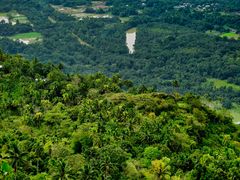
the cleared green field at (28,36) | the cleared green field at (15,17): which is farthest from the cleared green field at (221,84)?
the cleared green field at (15,17)

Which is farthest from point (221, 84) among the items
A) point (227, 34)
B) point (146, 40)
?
point (227, 34)

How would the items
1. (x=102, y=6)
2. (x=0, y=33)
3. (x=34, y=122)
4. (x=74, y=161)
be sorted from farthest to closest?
(x=102, y=6)
(x=0, y=33)
(x=34, y=122)
(x=74, y=161)

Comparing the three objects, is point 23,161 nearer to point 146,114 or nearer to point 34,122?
point 34,122

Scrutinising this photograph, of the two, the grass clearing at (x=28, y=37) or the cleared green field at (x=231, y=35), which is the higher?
the cleared green field at (x=231, y=35)

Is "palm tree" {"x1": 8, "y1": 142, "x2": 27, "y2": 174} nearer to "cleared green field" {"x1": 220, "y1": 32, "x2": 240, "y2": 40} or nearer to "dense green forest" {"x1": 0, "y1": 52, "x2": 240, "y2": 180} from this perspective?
"dense green forest" {"x1": 0, "y1": 52, "x2": 240, "y2": 180}

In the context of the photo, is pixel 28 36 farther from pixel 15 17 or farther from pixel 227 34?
pixel 227 34

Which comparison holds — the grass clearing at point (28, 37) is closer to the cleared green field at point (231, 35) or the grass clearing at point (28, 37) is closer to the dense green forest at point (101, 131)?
the cleared green field at point (231, 35)

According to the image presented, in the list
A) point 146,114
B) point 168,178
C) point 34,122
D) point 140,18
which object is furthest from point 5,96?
point 140,18
